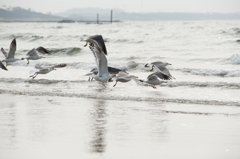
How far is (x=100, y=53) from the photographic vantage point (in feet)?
25.0

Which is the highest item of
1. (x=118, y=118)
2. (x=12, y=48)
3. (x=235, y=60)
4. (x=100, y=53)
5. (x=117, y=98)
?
(x=100, y=53)

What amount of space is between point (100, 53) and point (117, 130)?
2.67 metres

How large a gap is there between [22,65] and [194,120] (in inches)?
438

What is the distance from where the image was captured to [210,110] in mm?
6812

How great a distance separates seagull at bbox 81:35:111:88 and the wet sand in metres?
0.75

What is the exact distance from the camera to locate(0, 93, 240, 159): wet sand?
4.30 meters

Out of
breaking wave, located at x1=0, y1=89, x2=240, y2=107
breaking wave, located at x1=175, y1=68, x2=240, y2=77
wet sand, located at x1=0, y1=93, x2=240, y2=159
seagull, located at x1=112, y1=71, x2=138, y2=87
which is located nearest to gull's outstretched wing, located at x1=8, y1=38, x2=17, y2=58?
breaking wave, located at x1=0, y1=89, x2=240, y2=107

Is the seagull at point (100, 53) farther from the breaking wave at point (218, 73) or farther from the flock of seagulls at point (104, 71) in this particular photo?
the breaking wave at point (218, 73)

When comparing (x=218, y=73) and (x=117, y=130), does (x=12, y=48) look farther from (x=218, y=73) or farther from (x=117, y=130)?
(x=117, y=130)

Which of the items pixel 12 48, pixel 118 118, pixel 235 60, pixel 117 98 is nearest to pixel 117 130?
pixel 118 118

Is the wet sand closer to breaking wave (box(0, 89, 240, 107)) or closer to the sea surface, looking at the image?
the sea surface

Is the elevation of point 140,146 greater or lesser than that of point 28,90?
greater

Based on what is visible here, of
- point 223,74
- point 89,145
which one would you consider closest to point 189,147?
point 89,145

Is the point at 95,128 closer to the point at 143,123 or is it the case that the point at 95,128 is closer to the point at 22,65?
the point at 143,123
